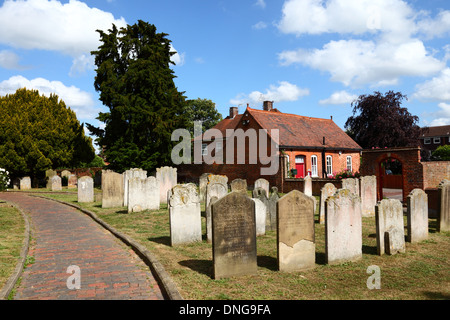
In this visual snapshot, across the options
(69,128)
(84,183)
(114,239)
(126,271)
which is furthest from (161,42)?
(126,271)

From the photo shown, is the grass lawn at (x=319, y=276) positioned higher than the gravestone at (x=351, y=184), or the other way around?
the gravestone at (x=351, y=184)

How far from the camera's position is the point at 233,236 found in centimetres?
680

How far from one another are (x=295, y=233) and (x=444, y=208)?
6.83 metres

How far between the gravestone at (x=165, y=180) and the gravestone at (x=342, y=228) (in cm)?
1281

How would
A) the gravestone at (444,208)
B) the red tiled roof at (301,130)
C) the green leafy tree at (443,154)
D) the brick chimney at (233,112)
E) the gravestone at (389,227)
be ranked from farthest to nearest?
the green leafy tree at (443,154), the brick chimney at (233,112), the red tiled roof at (301,130), the gravestone at (444,208), the gravestone at (389,227)

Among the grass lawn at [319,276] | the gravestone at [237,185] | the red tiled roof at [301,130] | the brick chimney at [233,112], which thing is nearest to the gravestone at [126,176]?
the gravestone at [237,185]

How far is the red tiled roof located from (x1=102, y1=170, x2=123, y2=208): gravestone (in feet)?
49.9

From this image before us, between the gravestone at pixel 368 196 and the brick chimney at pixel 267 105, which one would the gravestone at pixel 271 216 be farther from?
the brick chimney at pixel 267 105

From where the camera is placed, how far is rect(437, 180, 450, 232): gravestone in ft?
36.0

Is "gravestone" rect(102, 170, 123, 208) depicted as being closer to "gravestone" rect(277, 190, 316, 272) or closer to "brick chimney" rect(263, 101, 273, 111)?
"gravestone" rect(277, 190, 316, 272)

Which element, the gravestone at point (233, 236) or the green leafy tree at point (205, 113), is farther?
the green leafy tree at point (205, 113)

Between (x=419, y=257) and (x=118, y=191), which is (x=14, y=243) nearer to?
(x=118, y=191)

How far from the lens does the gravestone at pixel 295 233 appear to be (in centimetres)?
706
